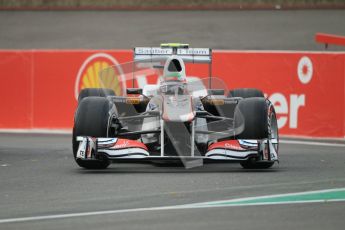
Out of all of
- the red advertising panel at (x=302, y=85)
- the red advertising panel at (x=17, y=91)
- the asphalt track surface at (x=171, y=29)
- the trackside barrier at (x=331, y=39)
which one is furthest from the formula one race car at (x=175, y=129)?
the asphalt track surface at (x=171, y=29)

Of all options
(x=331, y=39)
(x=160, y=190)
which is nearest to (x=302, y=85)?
(x=331, y=39)

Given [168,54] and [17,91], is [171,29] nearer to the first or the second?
[17,91]

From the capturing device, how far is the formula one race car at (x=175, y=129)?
14.8 meters

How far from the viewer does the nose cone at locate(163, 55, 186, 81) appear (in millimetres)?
16125

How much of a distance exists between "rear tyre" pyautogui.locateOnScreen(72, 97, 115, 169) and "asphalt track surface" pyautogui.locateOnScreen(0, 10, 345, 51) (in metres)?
17.1

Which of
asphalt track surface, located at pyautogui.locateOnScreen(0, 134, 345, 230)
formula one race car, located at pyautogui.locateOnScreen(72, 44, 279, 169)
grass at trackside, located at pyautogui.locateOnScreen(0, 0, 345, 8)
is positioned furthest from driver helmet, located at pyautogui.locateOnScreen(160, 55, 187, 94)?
grass at trackside, located at pyautogui.locateOnScreen(0, 0, 345, 8)

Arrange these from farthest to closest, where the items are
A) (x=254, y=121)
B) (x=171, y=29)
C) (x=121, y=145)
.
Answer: (x=171, y=29), (x=254, y=121), (x=121, y=145)

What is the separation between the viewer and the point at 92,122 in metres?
15.0

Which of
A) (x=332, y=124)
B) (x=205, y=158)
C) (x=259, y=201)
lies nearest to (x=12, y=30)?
(x=332, y=124)

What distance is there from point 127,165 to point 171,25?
1805 centimetres

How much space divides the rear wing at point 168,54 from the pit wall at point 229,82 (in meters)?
4.94

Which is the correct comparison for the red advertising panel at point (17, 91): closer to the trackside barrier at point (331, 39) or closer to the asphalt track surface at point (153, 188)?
the asphalt track surface at point (153, 188)

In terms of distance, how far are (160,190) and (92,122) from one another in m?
2.66

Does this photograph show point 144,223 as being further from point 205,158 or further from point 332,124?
point 332,124
